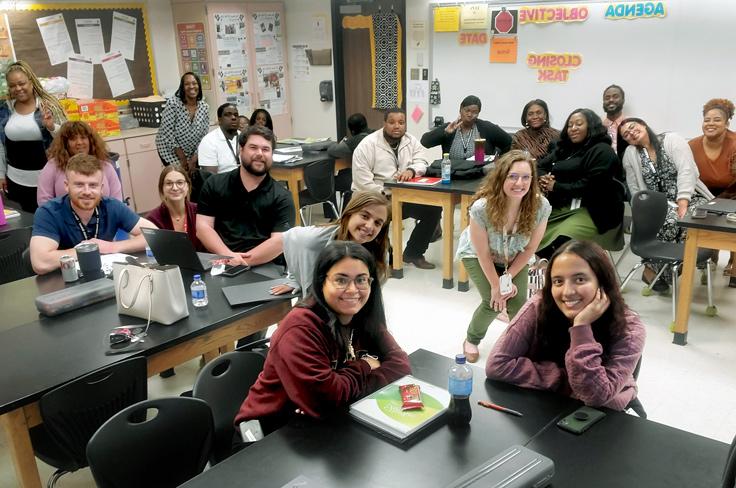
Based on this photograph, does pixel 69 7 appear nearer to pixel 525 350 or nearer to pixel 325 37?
pixel 325 37

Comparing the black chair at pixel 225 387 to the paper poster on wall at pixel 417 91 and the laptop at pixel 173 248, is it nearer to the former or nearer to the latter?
the laptop at pixel 173 248

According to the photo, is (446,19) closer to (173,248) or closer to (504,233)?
(504,233)

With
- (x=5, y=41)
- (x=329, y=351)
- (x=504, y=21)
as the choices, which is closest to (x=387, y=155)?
(x=504, y=21)

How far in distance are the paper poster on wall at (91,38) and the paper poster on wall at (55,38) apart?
13 centimetres

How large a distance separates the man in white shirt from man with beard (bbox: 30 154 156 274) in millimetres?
1971

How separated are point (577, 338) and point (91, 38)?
633cm

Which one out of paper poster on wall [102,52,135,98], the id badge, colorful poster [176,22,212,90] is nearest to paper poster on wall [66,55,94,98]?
paper poster on wall [102,52,135,98]

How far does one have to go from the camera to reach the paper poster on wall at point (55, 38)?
618 cm

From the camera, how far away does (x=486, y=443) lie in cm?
170

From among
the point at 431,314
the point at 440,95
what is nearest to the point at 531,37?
the point at 440,95

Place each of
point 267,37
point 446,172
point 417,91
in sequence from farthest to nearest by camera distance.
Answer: point 267,37 → point 417,91 → point 446,172

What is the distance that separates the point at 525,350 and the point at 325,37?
6.28m

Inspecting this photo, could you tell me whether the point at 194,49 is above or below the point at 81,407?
above

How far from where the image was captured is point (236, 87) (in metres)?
7.38
